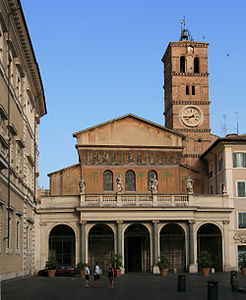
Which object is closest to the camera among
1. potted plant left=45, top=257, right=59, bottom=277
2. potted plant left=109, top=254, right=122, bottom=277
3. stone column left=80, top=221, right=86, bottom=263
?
potted plant left=45, top=257, right=59, bottom=277

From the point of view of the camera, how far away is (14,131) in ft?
93.1

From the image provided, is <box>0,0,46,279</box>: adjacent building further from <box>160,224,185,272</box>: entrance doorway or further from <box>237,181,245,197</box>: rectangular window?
<box>237,181,245,197</box>: rectangular window

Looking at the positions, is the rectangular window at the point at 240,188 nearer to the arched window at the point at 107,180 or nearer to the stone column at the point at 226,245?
the stone column at the point at 226,245

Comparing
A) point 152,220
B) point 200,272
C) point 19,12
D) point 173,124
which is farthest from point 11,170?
point 173,124

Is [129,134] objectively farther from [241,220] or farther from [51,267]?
[51,267]

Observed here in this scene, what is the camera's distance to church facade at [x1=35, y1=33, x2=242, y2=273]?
44812 mm

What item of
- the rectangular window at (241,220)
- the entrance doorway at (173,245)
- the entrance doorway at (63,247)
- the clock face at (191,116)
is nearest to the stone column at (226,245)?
the rectangular window at (241,220)

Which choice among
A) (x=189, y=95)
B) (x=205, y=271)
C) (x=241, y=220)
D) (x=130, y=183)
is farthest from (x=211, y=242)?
(x=189, y=95)

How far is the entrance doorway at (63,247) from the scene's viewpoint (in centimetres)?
4722

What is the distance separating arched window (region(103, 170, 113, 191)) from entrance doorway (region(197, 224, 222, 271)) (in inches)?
359

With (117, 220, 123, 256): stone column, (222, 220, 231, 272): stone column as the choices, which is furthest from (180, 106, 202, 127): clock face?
(117, 220, 123, 256): stone column

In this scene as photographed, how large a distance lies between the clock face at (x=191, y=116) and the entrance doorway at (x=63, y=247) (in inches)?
966

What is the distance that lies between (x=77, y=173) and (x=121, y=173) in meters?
4.09

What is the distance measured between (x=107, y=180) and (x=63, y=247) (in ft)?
24.3
